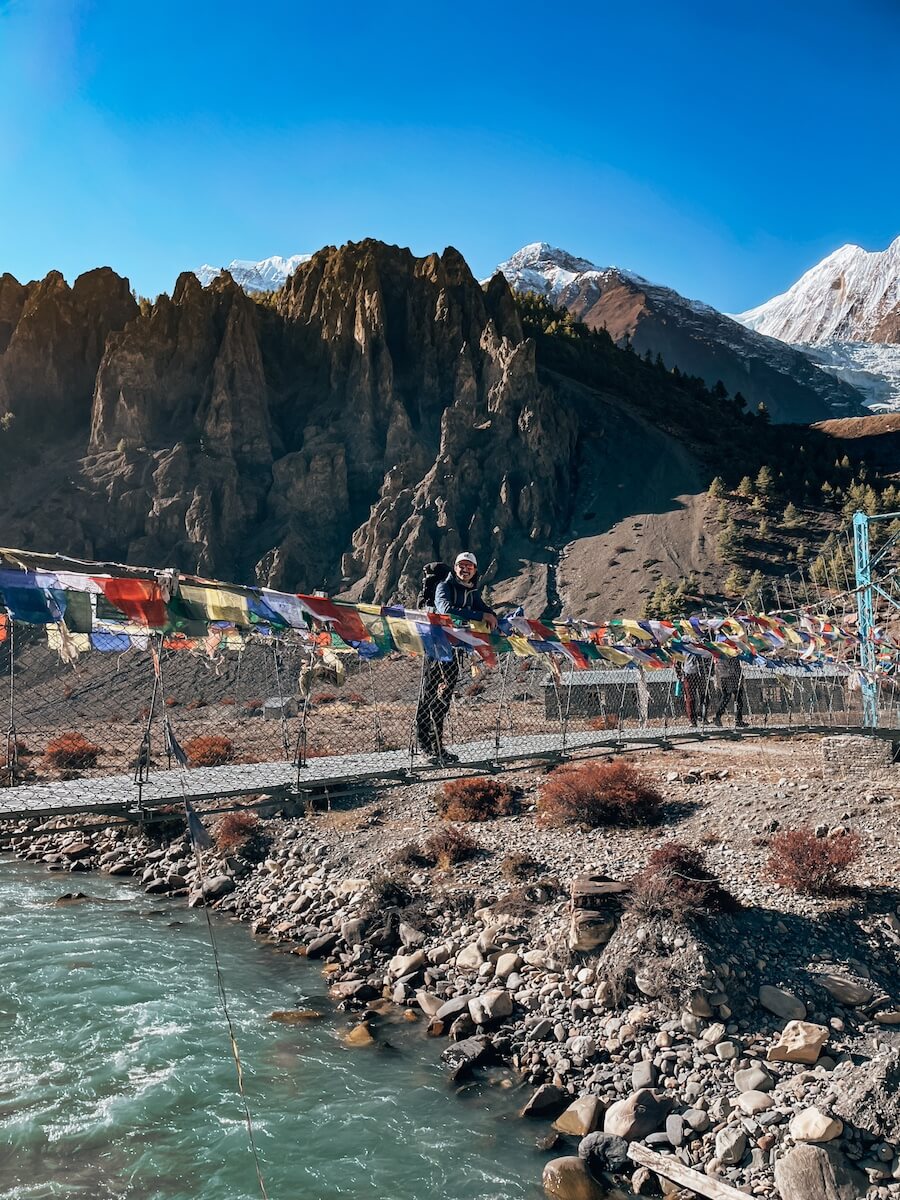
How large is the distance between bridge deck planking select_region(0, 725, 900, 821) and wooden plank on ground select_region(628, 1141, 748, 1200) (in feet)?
9.74

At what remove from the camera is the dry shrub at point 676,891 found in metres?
8.29

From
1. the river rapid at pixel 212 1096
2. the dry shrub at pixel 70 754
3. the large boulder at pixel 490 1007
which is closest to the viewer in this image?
the river rapid at pixel 212 1096

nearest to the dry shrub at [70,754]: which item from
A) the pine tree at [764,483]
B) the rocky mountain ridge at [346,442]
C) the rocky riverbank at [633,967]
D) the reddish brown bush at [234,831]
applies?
the rocky riverbank at [633,967]

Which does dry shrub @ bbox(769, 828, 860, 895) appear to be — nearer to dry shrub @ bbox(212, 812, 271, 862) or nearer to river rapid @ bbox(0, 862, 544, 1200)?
river rapid @ bbox(0, 862, 544, 1200)

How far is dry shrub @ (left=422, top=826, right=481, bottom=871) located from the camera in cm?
1166

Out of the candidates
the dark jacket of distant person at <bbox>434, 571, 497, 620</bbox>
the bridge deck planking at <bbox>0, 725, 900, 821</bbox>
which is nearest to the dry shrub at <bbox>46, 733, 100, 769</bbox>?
the bridge deck planking at <bbox>0, 725, 900, 821</bbox>

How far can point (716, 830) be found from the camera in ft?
37.5

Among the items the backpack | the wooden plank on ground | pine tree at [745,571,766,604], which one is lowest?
the wooden plank on ground

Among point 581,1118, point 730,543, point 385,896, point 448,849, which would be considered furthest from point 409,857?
point 730,543

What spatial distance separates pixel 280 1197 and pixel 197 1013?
3.07 meters

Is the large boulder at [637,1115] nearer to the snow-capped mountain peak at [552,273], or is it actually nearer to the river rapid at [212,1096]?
the river rapid at [212,1096]

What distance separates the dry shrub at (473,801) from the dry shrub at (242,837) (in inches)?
117

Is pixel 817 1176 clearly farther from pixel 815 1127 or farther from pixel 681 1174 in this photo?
pixel 681 1174

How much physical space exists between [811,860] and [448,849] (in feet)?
15.7
